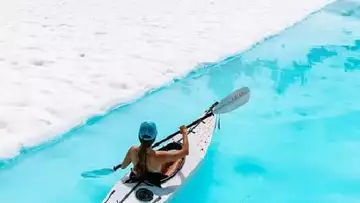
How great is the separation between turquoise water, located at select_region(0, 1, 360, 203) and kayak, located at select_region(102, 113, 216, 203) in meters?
0.17

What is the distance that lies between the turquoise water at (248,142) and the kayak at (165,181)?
0.17 metres

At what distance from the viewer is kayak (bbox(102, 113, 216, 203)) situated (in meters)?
4.33

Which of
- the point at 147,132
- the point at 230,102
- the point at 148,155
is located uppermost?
the point at 147,132

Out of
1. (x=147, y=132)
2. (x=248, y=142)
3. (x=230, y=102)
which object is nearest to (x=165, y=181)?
(x=147, y=132)

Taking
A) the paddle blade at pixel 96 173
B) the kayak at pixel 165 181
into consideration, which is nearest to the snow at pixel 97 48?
the paddle blade at pixel 96 173

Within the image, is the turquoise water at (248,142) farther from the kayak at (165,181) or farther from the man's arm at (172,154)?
the man's arm at (172,154)

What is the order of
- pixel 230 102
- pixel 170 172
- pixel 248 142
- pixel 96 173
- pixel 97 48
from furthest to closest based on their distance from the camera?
1. pixel 97 48
2. pixel 248 142
3. pixel 230 102
4. pixel 96 173
5. pixel 170 172

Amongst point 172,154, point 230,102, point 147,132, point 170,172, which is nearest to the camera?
point 147,132

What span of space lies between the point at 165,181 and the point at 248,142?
1.91 m

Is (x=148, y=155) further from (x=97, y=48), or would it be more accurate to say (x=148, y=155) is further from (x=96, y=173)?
(x=97, y=48)

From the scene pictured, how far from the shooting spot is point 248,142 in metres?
6.24

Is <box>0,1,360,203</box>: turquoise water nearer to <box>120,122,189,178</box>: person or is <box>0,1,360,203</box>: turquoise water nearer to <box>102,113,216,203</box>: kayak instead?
<box>102,113,216,203</box>: kayak

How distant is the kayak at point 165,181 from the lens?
171 inches

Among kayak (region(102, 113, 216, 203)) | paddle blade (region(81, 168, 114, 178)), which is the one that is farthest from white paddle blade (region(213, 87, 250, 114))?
paddle blade (region(81, 168, 114, 178))
